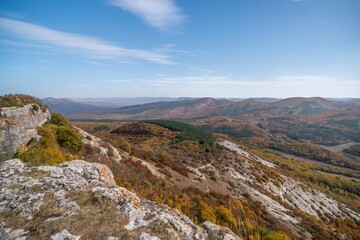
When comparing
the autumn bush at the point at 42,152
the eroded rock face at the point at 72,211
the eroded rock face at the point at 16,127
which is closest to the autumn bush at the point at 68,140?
the autumn bush at the point at 42,152

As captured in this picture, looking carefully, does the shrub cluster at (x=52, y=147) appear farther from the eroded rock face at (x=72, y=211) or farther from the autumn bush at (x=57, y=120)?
the eroded rock face at (x=72, y=211)

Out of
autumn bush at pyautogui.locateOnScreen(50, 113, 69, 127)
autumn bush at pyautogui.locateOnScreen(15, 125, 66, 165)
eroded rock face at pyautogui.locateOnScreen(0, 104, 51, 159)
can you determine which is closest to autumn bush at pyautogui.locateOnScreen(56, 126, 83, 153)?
autumn bush at pyautogui.locateOnScreen(15, 125, 66, 165)

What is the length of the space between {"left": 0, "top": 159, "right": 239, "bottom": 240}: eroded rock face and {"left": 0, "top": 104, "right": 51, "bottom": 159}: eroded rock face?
6625mm

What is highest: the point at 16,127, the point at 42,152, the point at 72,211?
the point at 16,127

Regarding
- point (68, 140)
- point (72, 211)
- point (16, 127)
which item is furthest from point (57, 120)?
point (72, 211)

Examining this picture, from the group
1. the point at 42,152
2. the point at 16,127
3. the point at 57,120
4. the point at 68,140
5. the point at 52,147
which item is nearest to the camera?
the point at 42,152

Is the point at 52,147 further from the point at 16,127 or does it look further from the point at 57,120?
the point at 57,120

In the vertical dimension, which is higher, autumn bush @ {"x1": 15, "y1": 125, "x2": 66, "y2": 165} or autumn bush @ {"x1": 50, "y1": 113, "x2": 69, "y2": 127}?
autumn bush @ {"x1": 50, "y1": 113, "x2": 69, "y2": 127}

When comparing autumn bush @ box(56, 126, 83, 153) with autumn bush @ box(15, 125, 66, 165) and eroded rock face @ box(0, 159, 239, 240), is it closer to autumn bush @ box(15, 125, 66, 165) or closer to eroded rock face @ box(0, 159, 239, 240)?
autumn bush @ box(15, 125, 66, 165)

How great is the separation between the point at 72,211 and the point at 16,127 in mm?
13512

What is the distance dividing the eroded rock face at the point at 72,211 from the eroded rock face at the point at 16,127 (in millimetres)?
6625

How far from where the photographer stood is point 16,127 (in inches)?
610

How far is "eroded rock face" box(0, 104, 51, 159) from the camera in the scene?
45.5 feet

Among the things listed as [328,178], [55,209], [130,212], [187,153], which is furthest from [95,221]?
[328,178]
